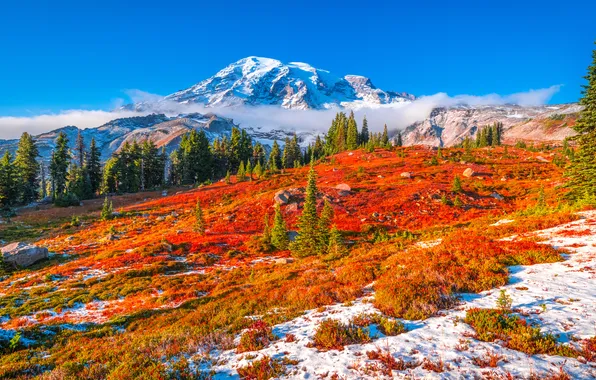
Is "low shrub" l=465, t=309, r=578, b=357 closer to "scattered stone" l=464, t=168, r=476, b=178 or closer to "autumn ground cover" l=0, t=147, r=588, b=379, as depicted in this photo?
"autumn ground cover" l=0, t=147, r=588, b=379

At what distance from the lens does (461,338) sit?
250 inches

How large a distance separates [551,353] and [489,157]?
74.2 metres

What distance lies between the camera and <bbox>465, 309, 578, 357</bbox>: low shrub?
18.2 feet

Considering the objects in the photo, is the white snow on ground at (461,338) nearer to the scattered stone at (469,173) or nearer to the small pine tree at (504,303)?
the small pine tree at (504,303)

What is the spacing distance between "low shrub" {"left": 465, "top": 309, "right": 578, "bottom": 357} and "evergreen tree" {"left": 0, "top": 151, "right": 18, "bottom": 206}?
7721 centimetres

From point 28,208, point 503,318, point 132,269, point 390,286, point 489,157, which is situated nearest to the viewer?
point 503,318

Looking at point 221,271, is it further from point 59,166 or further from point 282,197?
point 59,166

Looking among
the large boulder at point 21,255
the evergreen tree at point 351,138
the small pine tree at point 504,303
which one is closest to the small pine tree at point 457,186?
the small pine tree at point 504,303

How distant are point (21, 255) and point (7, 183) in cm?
4665

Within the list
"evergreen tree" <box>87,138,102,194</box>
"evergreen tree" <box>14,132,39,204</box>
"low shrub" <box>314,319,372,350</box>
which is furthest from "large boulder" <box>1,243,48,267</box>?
"evergreen tree" <box>87,138,102,194</box>

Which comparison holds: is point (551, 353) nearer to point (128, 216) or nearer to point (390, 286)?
point (390, 286)

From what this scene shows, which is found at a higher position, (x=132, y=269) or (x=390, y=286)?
(x=390, y=286)

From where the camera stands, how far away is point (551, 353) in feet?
18.0

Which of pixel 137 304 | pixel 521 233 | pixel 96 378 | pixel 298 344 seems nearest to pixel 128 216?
pixel 137 304
